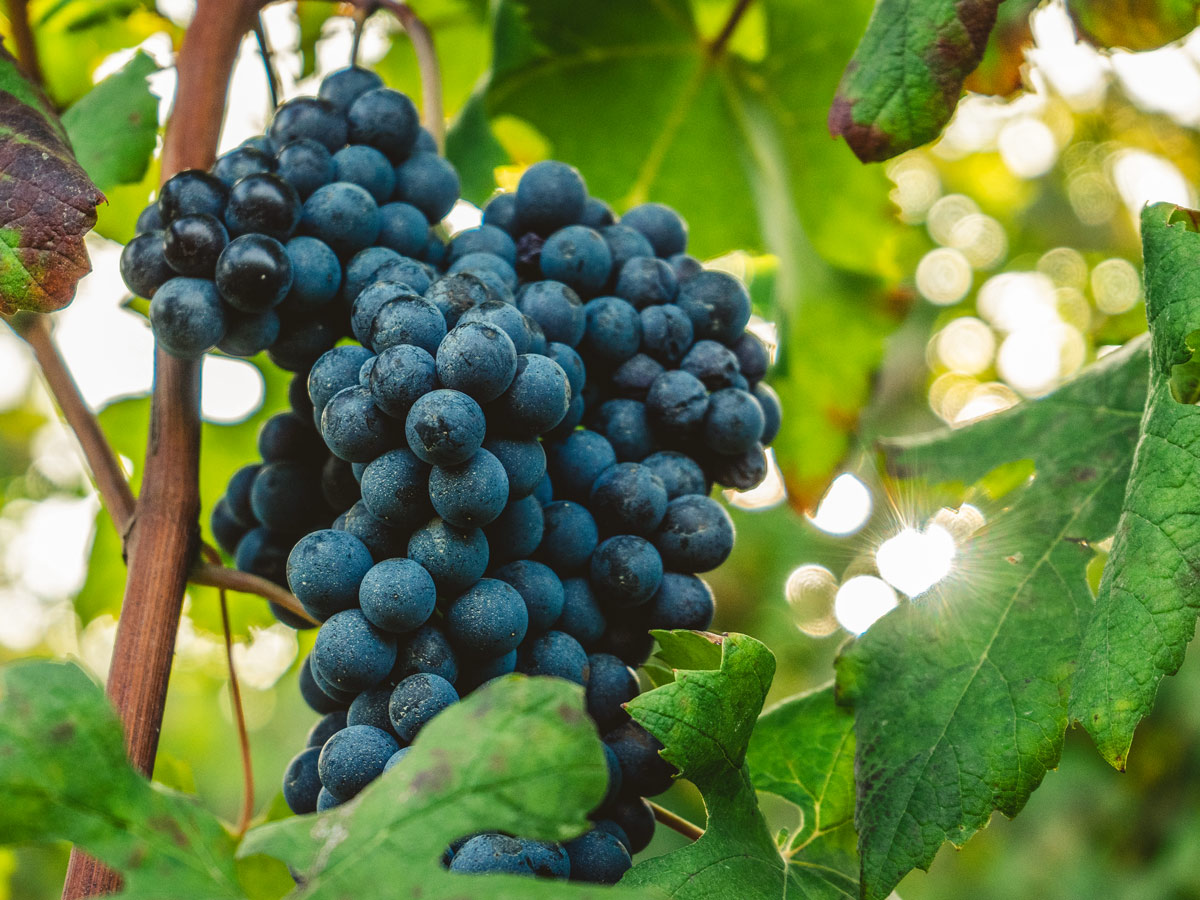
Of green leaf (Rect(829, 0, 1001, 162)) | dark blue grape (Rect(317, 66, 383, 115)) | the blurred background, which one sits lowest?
the blurred background

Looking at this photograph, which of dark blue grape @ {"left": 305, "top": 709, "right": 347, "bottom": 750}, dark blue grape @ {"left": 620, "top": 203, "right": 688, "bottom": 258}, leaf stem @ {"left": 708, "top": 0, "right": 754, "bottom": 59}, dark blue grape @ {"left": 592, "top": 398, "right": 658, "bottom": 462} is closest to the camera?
dark blue grape @ {"left": 305, "top": 709, "right": 347, "bottom": 750}

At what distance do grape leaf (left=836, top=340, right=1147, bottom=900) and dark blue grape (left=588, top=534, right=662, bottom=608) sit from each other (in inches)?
9.1

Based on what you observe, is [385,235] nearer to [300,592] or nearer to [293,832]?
[300,592]

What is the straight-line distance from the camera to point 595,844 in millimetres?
711

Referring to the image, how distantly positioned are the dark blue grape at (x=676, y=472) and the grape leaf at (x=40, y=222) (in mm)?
482

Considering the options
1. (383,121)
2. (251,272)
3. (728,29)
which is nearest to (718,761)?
(251,272)

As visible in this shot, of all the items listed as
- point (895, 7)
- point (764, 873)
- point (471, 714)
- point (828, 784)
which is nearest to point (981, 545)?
point (828, 784)

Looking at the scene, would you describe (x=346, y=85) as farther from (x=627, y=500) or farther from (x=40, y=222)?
(x=627, y=500)

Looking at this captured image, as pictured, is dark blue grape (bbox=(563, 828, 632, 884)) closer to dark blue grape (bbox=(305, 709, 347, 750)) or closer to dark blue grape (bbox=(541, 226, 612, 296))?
dark blue grape (bbox=(305, 709, 347, 750))

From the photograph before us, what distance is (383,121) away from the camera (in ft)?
2.99

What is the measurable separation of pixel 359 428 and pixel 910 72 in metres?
0.55

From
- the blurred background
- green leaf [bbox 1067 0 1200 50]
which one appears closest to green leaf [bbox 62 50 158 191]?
the blurred background

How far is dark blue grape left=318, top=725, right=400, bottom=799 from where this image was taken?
2.17 ft

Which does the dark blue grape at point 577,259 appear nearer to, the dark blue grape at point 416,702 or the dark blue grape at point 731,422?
the dark blue grape at point 731,422
